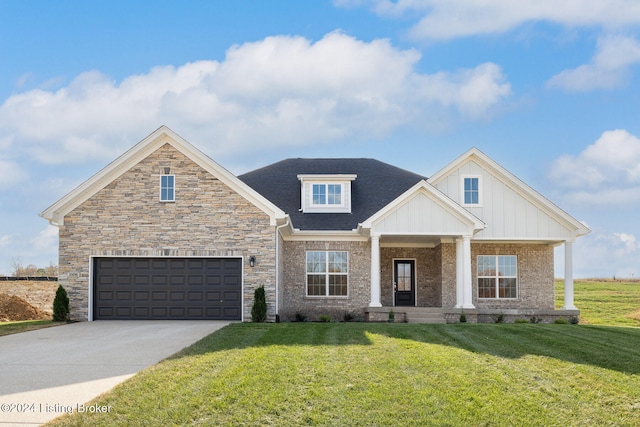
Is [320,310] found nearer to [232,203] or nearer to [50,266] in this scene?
[232,203]

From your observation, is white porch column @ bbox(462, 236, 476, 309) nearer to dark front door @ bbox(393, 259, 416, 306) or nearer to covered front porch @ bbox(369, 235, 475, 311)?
covered front porch @ bbox(369, 235, 475, 311)

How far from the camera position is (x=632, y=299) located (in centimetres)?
3600

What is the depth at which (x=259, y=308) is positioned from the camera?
20.4 metres

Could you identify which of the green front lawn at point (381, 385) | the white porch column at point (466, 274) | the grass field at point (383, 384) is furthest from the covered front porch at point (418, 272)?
the green front lawn at point (381, 385)

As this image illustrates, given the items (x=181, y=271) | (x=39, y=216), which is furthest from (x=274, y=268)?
(x=39, y=216)

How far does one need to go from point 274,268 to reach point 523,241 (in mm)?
10168

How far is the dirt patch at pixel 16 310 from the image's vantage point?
85.8 ft

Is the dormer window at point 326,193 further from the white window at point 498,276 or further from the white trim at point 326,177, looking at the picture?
the white window at point 498,276

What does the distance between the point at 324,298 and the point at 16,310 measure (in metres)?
13.3

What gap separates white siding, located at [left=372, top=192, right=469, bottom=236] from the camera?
71.5 feet

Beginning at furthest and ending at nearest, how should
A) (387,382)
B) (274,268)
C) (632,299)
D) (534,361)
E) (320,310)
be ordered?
1. (632,299)
2. (320,310)
3. (274,268)
4. (534,361)
5. (387,382)

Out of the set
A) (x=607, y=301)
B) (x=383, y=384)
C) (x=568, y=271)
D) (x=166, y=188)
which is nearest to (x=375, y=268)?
(x=166, y=188)

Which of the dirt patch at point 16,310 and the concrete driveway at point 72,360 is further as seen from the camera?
the dirt patch at point 16,310

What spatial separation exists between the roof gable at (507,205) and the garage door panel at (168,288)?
8.80 m
